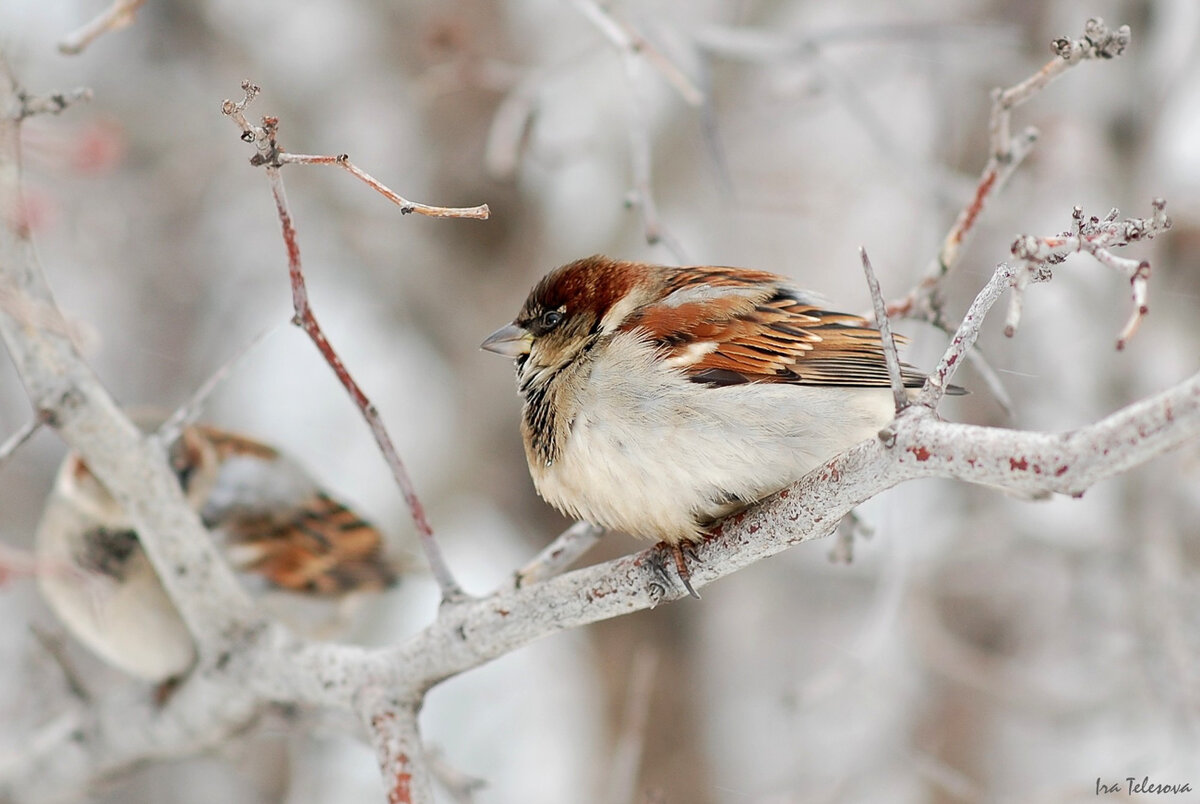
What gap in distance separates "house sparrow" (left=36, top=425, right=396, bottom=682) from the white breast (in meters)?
1.65

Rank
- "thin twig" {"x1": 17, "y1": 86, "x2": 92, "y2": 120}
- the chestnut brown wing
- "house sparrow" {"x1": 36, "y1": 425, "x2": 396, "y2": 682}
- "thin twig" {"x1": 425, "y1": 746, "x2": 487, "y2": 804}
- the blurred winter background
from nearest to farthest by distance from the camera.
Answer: "thin twig" {"x1": 17, "y1": 86, "x2": 92, "y2": 120} → the chestnut brown wing → "thin twig" {"x1": 425, "y1": 746, "x2": 487, "y2": 804} → "house sparrow" {"x1": 36, "y1": 425, "x2": 396, "y2": 682} → the blurred winter background

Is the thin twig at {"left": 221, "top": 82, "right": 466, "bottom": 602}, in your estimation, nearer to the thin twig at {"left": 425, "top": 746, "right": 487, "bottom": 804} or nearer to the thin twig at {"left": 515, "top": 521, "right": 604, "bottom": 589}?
the thin twig at {"left": 515, "top": 521, "right": 604, "bottom": 589}

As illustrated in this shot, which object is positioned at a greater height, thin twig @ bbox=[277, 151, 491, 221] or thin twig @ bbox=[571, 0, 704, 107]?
thin twig @ bbox=[571, 0, 704, 107]

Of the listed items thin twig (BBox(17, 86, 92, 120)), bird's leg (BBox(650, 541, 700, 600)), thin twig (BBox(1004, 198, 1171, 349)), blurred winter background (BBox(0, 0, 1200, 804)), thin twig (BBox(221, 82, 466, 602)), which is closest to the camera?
thin twig (BBox(1004, 198, 1171, 349))

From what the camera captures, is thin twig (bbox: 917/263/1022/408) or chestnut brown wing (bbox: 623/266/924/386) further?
chestnut brown wing (bbox: 623/266/924/386)

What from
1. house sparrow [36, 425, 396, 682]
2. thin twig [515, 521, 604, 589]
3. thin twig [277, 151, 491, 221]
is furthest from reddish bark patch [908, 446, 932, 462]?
house sparrow [36, 425, 396, 682]

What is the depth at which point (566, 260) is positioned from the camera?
18.2 ft

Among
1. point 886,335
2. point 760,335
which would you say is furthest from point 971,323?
point 760,335

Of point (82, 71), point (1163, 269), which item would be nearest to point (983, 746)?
point (1163, 269)

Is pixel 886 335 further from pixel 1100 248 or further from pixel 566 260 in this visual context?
pixel 566 260

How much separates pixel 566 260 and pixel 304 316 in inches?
142

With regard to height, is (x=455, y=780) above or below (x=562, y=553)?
below

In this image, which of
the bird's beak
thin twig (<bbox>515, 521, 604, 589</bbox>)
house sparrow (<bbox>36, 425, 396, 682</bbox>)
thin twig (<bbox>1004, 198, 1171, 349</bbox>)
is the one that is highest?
house sparrow (<bbox>36, 425, 396, 682</bbox>)

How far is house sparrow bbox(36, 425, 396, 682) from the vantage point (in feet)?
11.6
